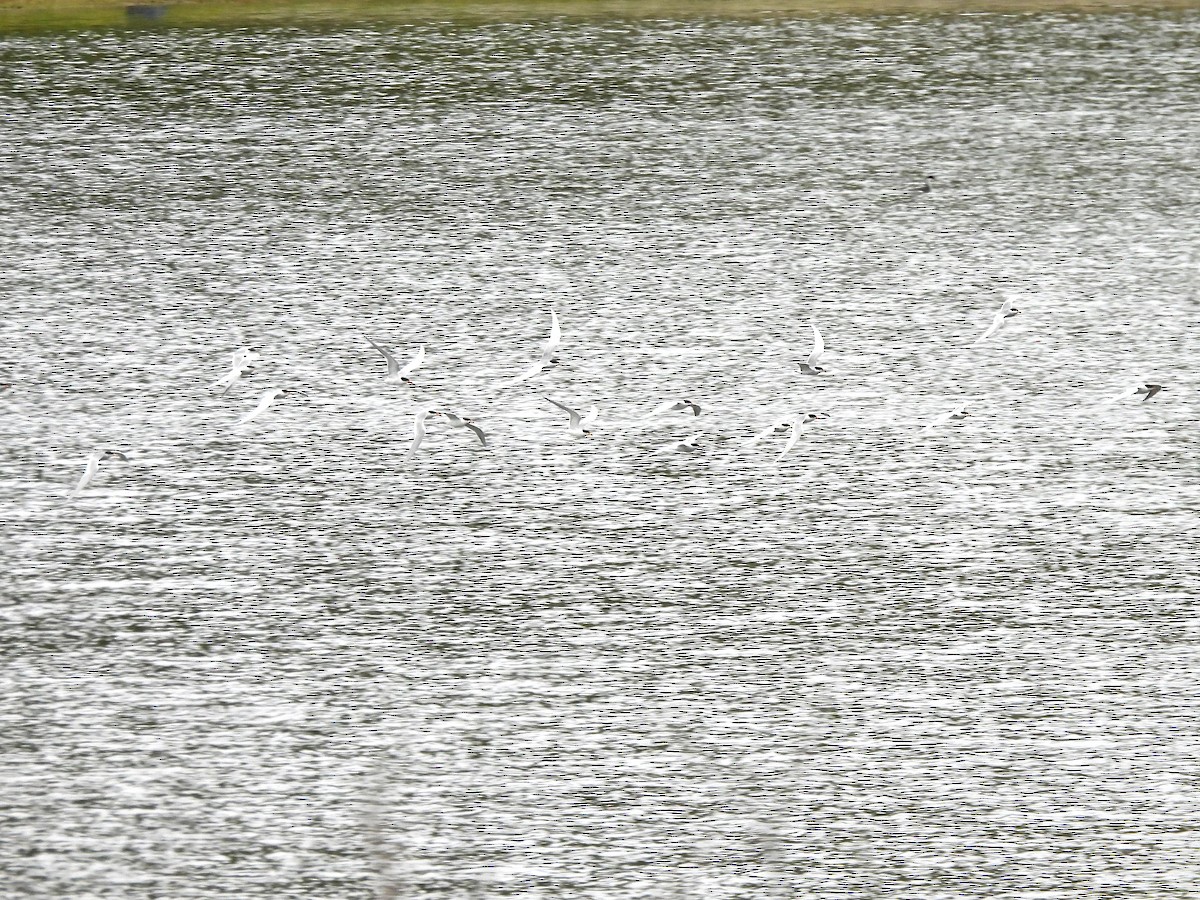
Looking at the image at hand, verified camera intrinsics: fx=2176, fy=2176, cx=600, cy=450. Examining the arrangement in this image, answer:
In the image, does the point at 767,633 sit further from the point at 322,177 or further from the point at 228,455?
the point at 322,177

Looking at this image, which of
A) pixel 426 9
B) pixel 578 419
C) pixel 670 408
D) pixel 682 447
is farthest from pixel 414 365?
pixel 426 9

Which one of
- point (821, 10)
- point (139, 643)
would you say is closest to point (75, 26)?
point (821, 10)

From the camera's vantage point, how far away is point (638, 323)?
28.1 feet

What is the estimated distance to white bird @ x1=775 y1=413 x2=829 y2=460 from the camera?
7508mm

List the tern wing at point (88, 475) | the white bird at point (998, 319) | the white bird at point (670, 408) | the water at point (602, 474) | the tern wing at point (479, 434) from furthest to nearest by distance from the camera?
the white bird at point (998, 319) < the white bird at point (670, 408) < the tern wing at point (479, 434) < the tern wing at point (88, 475) < the water at point (602, 474)

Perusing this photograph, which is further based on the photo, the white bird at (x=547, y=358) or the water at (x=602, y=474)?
the white bird at (x=547, y=358)

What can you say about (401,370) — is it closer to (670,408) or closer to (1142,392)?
(670,408)

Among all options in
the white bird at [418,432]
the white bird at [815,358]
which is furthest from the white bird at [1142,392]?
the white bird at [418,432]

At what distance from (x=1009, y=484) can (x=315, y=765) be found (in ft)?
8.93

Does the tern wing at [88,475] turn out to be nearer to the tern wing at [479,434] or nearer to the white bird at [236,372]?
the white bird at [236,372]

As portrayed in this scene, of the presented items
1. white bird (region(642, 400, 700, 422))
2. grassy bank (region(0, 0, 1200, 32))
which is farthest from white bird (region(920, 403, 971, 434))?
grassy bank (region(0, 0, 1200, 32))

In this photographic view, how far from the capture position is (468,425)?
7441mm

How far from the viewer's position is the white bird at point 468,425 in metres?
7.52

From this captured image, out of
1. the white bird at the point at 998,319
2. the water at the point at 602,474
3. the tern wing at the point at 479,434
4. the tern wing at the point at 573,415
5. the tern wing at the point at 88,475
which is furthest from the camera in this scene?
the white bird at the point at 998,319
